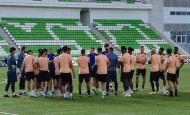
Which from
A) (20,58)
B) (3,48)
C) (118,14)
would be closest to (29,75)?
(20,58)

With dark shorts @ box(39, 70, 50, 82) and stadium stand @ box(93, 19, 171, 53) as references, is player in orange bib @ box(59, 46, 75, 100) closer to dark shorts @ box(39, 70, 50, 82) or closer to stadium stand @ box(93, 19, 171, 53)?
dark shorts @ box(39, 70, 50, 82)

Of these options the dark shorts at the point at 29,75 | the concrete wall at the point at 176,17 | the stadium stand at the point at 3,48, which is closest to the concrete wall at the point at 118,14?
the concrete wall at the point at 176,17

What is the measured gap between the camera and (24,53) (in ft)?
83.9

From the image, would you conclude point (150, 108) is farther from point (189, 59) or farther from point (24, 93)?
point (189, 59)

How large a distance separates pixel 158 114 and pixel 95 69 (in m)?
6.92

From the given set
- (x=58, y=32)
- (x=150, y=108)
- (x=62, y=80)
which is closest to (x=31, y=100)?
(x=62, y=80)

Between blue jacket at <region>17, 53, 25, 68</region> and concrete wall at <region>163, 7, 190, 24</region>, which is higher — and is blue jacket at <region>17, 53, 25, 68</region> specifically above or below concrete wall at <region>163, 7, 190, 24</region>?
below

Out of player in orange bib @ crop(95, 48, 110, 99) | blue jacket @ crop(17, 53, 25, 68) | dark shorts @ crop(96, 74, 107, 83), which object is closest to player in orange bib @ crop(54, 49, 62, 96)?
player in orange bib @ crop(95, 48, 110, 99)

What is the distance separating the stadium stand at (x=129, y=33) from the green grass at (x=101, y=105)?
140 feet

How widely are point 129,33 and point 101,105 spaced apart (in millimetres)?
49700

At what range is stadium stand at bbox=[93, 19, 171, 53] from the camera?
220 ft

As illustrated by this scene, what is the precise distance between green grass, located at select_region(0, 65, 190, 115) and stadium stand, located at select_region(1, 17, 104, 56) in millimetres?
37437

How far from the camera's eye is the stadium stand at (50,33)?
6147 cm

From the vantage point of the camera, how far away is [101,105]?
2019 cm
